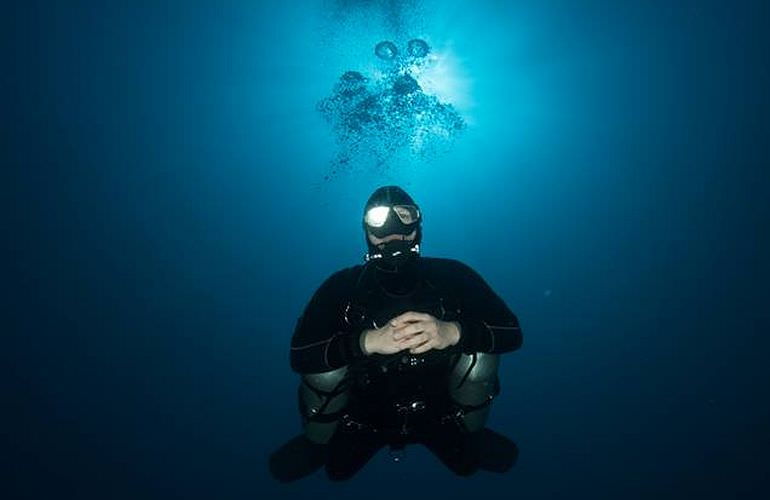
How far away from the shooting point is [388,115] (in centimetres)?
1045

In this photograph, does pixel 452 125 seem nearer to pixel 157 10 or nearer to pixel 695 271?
pixel 157 10

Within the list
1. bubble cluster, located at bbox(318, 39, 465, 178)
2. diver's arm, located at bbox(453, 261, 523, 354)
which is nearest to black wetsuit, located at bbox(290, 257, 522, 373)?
diver's arm, located at bbox(453, 261, 523, 354)

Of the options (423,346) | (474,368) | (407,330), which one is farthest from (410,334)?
(474,368)

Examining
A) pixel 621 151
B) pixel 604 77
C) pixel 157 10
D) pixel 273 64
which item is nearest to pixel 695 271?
pixel 621 151

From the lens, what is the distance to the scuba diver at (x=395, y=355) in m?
3.44

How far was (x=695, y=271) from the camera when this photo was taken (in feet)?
53.1

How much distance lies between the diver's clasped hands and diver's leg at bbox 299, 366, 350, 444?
901 mm

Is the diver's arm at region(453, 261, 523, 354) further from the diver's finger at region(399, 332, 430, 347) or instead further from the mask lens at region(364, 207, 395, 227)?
the mask lens at region(364, 207, 395, 227)

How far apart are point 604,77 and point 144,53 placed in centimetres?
965

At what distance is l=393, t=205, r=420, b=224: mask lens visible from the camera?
3707mm

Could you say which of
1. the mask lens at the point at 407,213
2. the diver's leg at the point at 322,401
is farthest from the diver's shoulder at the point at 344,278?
the diver's leg at the point at 322,401

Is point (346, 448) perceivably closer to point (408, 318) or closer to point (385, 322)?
point (385, 322)

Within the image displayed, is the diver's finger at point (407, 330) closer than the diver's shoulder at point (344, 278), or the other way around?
the diver's finger at point (407, 330)

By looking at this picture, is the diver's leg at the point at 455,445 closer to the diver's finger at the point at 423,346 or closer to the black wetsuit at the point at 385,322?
the black wetsuit at the point at 385,322
